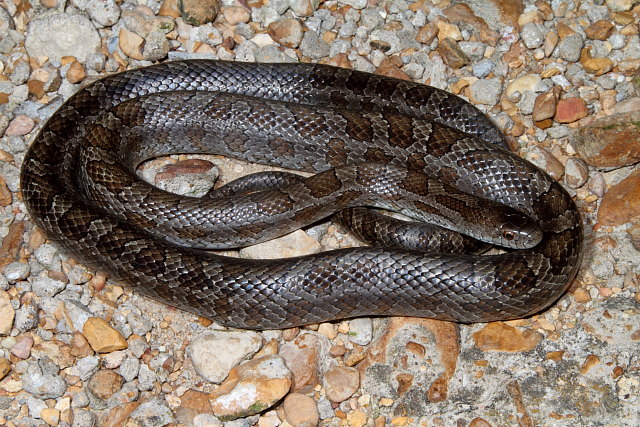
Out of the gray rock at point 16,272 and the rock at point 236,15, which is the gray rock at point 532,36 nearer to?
the rock at point 236,15

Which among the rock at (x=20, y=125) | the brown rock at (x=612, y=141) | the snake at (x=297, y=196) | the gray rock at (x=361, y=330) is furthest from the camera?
the rock at (x=20, y=125)

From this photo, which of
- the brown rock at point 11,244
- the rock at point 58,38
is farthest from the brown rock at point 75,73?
the brown rock at point 11,244

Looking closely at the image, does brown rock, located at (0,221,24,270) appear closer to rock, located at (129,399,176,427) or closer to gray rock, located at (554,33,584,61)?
rock, located at (129,399,176,427)

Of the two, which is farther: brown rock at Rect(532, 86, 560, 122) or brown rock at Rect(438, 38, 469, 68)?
brown rock at Rect(438, 38, 469, 68)

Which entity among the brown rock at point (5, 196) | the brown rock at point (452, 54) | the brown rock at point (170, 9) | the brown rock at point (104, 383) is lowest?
the brown rock at point (104, 383)

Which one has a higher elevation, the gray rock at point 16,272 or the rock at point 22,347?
the gray rock at point 16,272

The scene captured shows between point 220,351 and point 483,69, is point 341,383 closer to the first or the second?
point 220,351

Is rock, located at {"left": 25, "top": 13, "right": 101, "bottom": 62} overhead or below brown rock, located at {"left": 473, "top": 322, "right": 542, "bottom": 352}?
overhead

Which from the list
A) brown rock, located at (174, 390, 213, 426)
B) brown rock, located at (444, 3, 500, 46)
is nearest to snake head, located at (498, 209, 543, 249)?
brown rock, located at (444, 3, 500, 46)
